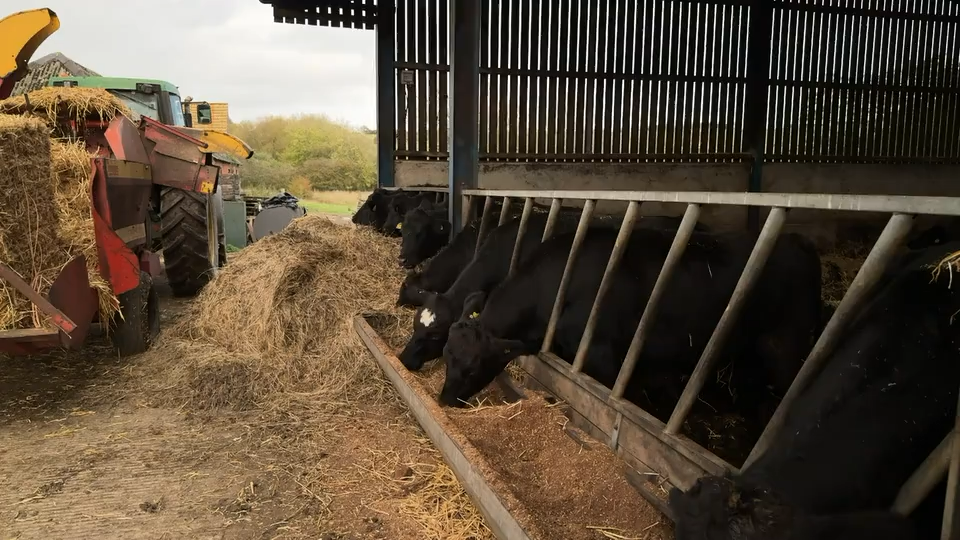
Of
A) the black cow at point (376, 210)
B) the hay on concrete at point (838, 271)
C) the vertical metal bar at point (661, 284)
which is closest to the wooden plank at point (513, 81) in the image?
the black cow at point (376, 210)

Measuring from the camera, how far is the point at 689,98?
38.6 ft

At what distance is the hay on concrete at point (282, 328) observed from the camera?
508 cm

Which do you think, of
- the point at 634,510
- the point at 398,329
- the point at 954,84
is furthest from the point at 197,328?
the point at 954,84

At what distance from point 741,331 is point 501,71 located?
763 centimetres

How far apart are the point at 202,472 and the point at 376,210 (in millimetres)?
7770

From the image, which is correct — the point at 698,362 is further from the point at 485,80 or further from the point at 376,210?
the point at 376,210

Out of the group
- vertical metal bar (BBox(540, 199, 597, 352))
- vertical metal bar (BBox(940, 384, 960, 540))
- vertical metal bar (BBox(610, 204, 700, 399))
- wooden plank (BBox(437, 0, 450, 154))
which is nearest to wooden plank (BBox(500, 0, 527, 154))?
wooden plank (BBox(437, 0, 450, 154))

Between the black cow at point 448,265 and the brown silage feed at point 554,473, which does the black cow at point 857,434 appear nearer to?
the brown silage feed at point 554,473

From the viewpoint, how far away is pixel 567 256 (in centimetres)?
470

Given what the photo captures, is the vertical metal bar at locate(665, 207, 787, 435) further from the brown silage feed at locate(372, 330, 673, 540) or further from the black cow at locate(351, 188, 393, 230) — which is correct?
the black cow at locate(351, 188, 393, 230)

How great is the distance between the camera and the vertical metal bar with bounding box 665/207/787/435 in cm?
264

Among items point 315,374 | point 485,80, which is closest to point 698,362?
point 315,374

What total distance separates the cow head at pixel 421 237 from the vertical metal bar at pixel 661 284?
205 inches

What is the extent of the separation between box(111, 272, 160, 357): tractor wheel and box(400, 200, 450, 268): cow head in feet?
10.8
